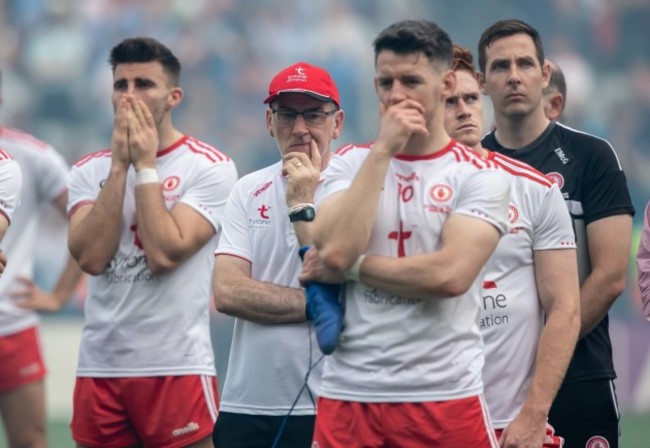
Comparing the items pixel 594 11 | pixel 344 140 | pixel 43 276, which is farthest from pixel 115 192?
pixel 594 11

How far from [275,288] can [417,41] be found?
1378mm

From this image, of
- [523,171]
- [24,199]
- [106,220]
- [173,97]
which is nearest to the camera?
[523,171]

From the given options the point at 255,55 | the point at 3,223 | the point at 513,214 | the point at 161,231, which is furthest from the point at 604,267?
the point at 255,55

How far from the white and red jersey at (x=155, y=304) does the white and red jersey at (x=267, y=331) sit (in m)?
0.63

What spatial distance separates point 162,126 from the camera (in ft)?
21.1

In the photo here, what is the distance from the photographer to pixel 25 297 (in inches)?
317

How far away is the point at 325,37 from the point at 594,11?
3.33 m

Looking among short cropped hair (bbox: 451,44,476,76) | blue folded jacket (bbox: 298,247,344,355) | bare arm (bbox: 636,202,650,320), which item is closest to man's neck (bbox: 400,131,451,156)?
blue folded jacket (bbox: 298,247,344,355)

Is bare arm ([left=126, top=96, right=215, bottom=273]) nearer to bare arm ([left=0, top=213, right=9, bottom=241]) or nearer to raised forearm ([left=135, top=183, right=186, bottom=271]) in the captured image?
raised forearm ([left=135, top=183, right=186, bottom=271])

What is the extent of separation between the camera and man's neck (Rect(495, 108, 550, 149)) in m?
5.80

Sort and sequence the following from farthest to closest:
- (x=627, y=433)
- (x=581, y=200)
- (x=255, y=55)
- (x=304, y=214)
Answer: (x=255, y=55)
(x=627, y=433)
(x=581, y=200)
(x=304, y=214)

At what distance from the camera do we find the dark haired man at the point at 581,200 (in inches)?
218

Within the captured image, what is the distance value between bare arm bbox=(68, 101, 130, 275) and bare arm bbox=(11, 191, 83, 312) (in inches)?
75.1

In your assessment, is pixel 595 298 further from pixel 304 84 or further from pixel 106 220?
pixel 106 220
